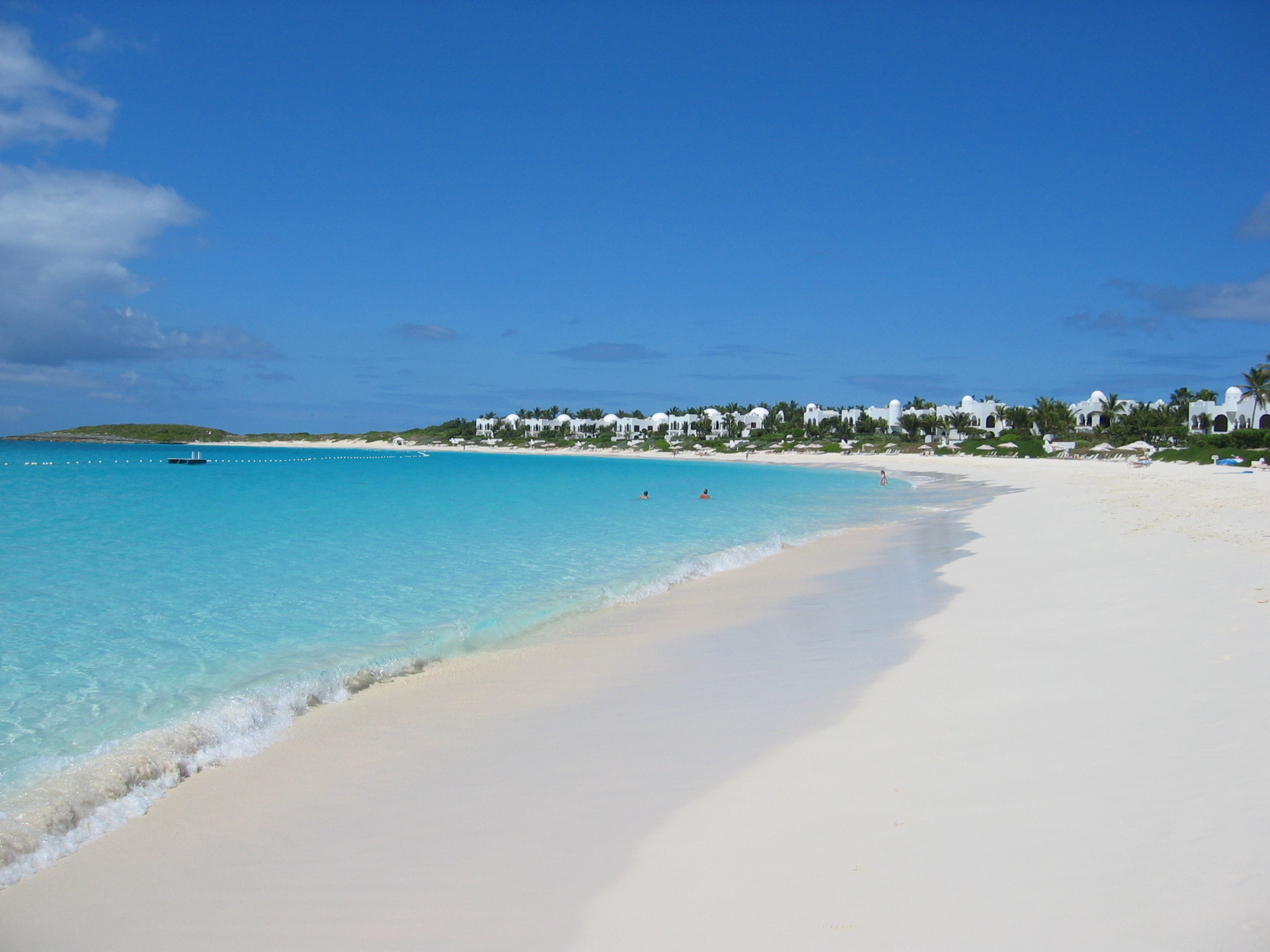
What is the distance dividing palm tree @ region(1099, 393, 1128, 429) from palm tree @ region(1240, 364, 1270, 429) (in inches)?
598

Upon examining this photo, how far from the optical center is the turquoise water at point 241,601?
17.7 feet

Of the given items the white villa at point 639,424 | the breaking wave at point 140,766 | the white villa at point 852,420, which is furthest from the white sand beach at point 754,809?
the white villa at point 639,424

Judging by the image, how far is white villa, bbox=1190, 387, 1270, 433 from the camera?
64438 millimetres

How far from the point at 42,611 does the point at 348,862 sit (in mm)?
9274

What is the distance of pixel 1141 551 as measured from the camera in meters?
11.3

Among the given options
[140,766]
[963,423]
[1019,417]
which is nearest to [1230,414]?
[1019,417]

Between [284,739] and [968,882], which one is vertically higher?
[968,882]

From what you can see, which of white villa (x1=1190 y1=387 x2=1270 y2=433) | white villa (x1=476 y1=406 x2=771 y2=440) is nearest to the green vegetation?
white villa (x1=476 y1=406 x2=771 y2=440)

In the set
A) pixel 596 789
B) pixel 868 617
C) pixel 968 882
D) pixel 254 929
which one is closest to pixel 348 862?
pixel 254 929

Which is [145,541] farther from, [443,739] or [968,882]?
[968,882]

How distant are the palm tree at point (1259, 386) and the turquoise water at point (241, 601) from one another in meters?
57.5

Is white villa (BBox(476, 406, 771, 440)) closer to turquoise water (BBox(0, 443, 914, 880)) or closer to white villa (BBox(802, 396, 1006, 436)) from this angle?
white villa (BBox(802, 396, 1006, 436))

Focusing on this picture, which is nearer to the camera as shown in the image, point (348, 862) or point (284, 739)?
point (348, 862)

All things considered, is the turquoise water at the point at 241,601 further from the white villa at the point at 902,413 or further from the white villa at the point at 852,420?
the white villa at the point at 902,413
